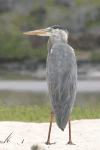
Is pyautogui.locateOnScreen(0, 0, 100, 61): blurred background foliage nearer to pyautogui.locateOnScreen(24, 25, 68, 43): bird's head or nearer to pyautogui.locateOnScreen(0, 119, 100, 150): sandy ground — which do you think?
pyautogui.locateOnScreen(0, 119, 100, 150): sandy ground

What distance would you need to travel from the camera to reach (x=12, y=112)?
6.07 metres

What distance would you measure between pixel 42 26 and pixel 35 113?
15.0 meters

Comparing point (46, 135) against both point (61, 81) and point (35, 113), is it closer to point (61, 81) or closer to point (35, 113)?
point (61, 81)

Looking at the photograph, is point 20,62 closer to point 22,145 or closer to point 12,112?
point 12,112

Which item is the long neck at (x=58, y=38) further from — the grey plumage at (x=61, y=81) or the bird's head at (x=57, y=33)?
the grey plumage at (x=61, y=81)

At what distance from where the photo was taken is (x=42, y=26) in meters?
20.1

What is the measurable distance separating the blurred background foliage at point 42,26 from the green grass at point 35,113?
12.8 m

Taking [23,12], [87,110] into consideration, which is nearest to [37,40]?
[23,12]

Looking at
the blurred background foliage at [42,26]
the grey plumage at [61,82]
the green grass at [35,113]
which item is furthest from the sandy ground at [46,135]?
the blurred background foliage at [42,26]

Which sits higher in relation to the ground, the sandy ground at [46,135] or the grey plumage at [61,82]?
the grey plumage at [61,82]

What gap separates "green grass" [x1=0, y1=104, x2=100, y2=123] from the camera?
555 centimetres

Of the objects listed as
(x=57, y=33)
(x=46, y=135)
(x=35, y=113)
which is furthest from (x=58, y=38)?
(x=35, y=113)

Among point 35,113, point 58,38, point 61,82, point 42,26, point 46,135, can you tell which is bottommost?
point 35,113

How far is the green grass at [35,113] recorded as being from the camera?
5546 mm
